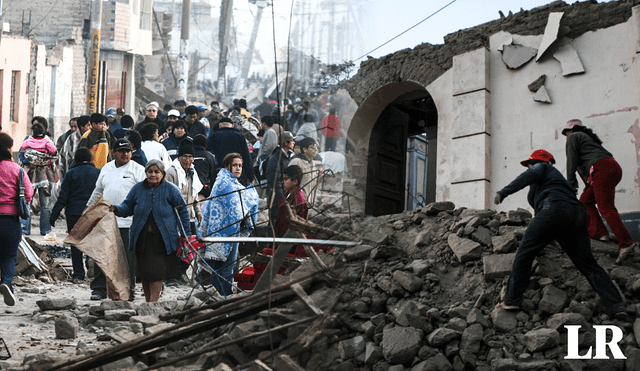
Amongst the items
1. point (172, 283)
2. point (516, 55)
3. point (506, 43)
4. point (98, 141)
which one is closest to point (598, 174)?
point (516, 55)

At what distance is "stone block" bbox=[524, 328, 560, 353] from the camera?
362cm

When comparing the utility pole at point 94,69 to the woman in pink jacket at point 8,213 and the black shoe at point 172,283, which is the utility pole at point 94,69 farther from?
the woman in pink jacket at point 8,213

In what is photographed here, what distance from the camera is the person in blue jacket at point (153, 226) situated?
492cm

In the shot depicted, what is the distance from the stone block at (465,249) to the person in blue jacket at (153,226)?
213cm

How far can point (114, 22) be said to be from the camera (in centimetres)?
2330

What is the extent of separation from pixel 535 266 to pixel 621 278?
25.4 inches

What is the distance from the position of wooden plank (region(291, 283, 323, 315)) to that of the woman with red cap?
8.44ft

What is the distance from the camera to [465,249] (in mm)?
4723

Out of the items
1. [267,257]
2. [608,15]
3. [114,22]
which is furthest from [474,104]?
[114,22]

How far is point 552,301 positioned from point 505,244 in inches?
27.3

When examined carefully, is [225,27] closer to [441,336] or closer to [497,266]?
[441,336]

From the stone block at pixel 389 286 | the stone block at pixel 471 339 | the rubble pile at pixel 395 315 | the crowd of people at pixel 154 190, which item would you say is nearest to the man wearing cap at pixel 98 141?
the crowd of people at pixel 154 190

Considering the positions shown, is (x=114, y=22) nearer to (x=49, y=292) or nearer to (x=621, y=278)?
(x=49, y=292)

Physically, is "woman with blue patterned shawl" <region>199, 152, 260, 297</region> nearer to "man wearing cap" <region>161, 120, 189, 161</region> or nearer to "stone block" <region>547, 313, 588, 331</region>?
"stone block" <region>547, 313, 588, 331</region>
